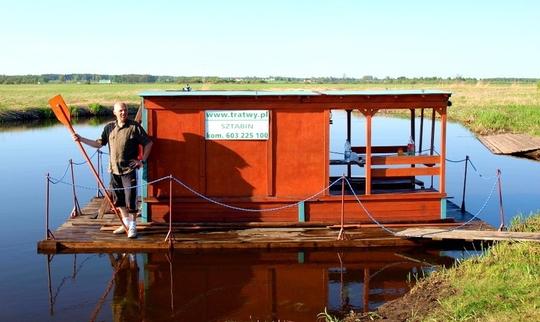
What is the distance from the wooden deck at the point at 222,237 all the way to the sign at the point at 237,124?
5.53 feet

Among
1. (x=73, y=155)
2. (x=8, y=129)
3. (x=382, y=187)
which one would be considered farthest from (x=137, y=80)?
(x=382, y=187)

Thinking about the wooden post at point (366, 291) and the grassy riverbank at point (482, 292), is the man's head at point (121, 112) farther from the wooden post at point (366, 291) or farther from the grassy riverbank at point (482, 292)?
the grassy riverbank at point (482, 292)

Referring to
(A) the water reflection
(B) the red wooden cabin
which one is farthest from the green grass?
(B) the red wooden cabin

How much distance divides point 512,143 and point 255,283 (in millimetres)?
20679

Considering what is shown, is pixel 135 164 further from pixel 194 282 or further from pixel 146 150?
pixel 194 282

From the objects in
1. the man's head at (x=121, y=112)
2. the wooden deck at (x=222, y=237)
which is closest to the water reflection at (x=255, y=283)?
the wooden deck at (x=222, y=237)

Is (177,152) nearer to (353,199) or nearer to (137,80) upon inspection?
(353,199)

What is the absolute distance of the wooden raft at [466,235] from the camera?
1004cm

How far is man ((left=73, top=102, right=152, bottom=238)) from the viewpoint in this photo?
1094 centimetres

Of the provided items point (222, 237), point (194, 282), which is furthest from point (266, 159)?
point (194, 282)

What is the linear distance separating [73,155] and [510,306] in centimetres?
2175

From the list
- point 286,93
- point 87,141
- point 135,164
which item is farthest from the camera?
point 286,93

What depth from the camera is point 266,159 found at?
11992 mm

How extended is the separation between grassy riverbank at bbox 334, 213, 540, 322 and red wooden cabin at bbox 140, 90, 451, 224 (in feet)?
9.30
